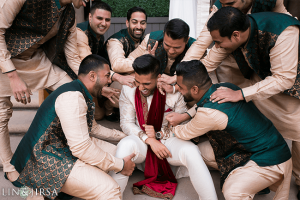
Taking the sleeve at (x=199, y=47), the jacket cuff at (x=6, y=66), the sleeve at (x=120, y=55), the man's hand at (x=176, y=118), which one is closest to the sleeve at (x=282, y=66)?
the man's hand at (x=176, y=118)

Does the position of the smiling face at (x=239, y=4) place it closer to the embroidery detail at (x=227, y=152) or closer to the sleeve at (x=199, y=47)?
the sleeve at (x=199, y=47)

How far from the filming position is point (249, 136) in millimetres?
1765

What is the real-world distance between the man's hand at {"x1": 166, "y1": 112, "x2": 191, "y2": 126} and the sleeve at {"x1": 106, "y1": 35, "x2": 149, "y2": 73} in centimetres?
96

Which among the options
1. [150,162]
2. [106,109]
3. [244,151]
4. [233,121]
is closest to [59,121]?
[150,162]

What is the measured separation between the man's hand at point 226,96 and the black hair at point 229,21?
40cm

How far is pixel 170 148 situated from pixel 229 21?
3.63 ft

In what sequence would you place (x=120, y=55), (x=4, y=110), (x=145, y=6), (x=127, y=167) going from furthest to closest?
(x=145, y=6) → (x=120, y=55) → (x=4, y=110) → (x=127, y=167)

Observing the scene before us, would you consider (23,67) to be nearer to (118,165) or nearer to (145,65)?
(145,65)

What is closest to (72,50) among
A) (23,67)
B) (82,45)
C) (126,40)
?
(82,45)

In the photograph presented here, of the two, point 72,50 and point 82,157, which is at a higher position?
point 72,50

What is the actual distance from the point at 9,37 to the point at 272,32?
2109 mm

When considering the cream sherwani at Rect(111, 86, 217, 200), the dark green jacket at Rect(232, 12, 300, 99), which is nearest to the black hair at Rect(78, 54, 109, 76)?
the cream sherwani at Rect(111, 86, 217, 200)

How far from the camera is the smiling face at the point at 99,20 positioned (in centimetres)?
304

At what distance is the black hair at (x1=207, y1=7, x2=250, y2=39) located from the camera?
175cm
